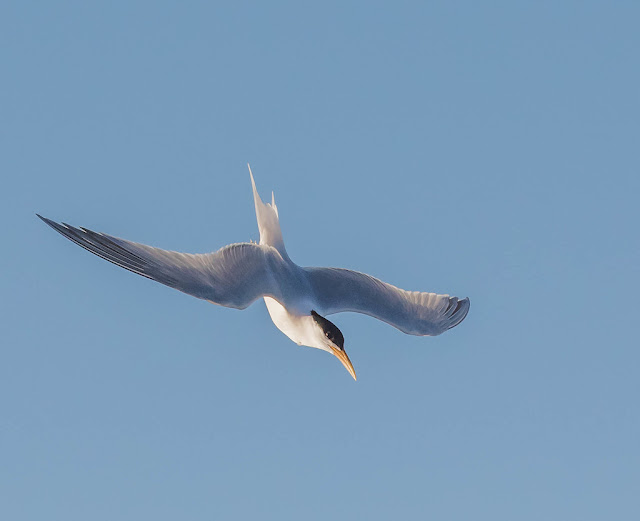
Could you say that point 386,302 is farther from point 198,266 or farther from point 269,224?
point 198,266

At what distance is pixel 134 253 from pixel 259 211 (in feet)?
13.4

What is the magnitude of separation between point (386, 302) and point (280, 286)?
123 inches

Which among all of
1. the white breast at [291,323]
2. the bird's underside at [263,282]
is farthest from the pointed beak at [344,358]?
the bird's underside at [263,282]

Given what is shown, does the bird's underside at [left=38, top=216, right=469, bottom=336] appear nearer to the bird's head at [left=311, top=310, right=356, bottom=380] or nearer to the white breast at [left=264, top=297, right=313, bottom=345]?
the white breast at [left=264, top=297, right=313, bottom=345]

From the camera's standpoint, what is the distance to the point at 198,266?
52.0 feet

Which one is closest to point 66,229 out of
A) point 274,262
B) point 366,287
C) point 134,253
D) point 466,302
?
point 134,253

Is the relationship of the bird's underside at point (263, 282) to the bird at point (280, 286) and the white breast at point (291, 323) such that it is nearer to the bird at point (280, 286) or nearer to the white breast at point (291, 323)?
the bird at point (280, 286)

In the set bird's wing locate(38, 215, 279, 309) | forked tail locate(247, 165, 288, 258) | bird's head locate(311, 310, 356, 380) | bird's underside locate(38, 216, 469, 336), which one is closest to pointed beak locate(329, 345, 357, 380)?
→ bird's head locate(311, 310, 356, 380)

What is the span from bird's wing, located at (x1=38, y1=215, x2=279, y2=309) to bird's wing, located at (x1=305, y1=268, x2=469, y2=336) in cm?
192

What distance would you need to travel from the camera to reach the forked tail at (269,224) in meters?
18.4

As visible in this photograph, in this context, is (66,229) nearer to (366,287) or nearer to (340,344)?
(340,344)

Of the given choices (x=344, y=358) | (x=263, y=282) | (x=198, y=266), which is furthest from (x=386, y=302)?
(x=198, y=266)

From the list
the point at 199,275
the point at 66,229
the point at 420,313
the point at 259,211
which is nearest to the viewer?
the point at 66,229

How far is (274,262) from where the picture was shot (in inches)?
688
